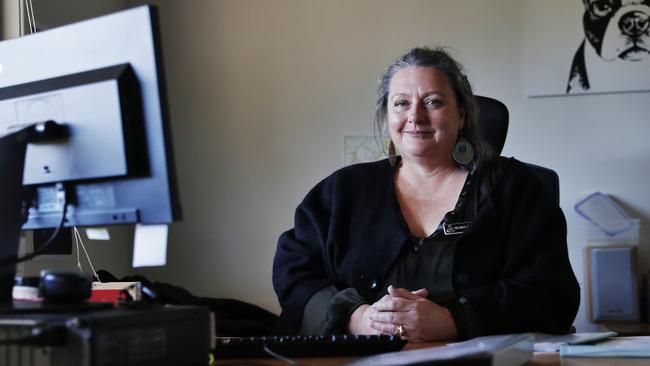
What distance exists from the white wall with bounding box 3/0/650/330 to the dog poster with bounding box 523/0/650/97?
7 cm

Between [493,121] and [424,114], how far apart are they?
0.37m

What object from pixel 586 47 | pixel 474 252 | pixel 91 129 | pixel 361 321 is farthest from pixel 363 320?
pixel 586 47

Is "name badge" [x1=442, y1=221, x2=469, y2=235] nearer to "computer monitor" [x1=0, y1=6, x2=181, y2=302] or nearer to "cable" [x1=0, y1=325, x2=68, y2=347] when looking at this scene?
"computer monitor" [x1=0, y1=6, x2=181, y2=302]

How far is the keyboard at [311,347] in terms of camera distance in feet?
3.92

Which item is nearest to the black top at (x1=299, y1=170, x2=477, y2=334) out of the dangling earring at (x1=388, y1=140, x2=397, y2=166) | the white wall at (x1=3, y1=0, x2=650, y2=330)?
the dangling earring at (x1=388, y1=140, x2=397, y2=166)

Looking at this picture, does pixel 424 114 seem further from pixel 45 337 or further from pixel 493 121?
pixel 45 337

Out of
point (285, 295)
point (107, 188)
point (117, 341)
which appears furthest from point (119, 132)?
point (285, 295)

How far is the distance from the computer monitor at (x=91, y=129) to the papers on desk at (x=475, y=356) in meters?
0.34

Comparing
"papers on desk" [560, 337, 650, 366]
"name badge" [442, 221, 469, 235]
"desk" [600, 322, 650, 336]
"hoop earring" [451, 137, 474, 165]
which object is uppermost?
"hoop earring" [451, 137, 474, 165]

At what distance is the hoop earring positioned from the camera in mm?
1976

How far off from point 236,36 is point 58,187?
2.48 m

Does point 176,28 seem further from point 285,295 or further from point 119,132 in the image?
point 119,132

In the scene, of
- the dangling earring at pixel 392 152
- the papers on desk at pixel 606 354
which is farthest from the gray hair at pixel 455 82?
the papers on desk at pixel 606 354

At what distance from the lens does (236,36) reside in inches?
138
